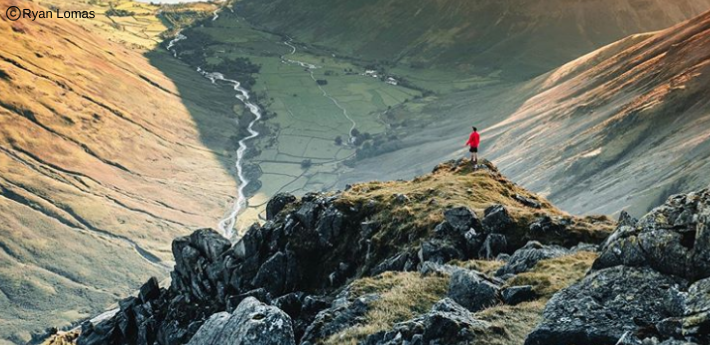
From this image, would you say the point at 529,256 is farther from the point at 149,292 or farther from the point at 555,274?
the point at 149,292

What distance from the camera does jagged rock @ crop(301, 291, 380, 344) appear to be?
111ft

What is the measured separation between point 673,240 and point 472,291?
11138 mm

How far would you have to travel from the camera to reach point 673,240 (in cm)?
2456

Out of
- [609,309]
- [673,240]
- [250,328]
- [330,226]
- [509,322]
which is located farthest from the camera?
[330,226]

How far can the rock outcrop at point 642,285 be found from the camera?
23016mm

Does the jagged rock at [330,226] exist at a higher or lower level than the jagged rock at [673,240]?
lower

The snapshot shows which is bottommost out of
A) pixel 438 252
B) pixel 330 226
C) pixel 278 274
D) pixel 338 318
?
pixel 278 274

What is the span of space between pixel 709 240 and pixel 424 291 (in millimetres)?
16213

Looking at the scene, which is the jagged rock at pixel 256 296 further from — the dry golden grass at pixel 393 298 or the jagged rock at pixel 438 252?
the jagged rock at pixel 438 252

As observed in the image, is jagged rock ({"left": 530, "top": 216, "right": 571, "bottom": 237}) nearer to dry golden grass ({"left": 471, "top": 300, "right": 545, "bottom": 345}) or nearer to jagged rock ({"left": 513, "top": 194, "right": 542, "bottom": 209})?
jagged rock ({"left": 513, "top": 194, "right": 542, "bottom": 209})

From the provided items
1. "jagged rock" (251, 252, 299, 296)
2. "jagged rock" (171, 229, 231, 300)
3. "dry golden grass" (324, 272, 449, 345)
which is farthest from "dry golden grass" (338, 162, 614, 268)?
"jagged rock" (171, 229, 231, 300)

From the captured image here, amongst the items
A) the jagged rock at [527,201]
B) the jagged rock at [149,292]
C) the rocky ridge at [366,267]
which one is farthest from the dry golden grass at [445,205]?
the jagged rock at [149,292]

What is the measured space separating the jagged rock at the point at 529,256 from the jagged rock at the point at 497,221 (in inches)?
164

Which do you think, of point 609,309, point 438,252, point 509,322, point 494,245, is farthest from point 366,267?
point 609,309
